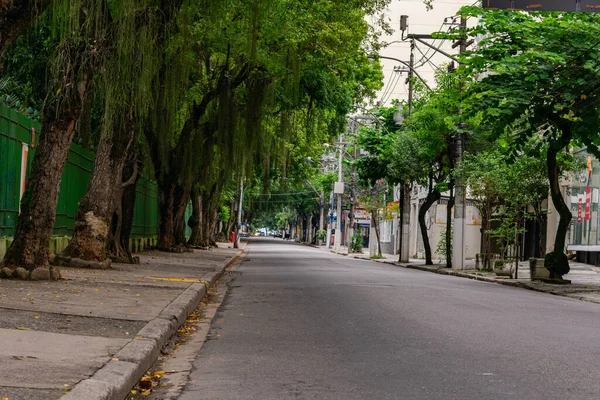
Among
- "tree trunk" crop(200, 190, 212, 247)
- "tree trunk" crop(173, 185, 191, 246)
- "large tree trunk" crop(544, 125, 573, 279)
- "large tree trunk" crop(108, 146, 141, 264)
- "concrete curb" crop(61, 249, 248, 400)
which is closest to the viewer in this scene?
"concrete curb" crop(61, 249, 248, 400)

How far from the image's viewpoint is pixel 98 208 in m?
19.1

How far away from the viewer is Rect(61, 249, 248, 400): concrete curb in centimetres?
564

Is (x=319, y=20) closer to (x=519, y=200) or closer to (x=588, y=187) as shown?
(x=519, y=200)

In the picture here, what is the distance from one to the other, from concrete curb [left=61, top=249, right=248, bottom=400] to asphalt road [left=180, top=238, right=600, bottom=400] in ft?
1.44

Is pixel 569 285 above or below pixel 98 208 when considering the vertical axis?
below

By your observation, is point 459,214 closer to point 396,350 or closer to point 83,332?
point 396,350

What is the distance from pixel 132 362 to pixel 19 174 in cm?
1108

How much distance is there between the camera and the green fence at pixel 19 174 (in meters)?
16.1

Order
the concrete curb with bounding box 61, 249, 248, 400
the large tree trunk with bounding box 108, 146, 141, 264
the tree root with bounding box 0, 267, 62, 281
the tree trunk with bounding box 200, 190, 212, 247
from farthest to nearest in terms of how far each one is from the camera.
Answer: the tree trunk with bounding box 200, 190, 212, 247, the large tree trunk with bounding box 108, 146, 141, 264, the tree root with bounding box 0, 267, 62, 281, the concrete curb with bounding box 61, 249, 248, 400

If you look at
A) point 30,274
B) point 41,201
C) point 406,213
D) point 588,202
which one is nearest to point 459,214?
point 588,202

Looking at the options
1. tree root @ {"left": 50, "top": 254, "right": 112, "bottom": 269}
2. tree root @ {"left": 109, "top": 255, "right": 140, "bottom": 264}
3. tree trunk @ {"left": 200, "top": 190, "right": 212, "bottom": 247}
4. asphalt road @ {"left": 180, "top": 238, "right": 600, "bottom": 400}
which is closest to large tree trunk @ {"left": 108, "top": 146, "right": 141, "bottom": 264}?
tree root @ {"left": 109, "top": 255, "right": 140, "bottom": 264}

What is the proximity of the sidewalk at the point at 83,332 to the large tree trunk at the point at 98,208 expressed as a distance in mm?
3234

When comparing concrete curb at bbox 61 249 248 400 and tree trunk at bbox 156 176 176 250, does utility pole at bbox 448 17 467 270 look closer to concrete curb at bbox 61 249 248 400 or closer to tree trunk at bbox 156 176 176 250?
tree trunk at bbox 156 176 176 250

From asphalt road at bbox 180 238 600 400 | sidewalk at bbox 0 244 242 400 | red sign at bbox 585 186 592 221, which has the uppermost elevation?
red sign at bbox 585 186 592 221
